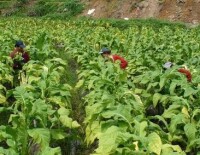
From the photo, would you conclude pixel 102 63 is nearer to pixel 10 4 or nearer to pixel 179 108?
pixel 179 108

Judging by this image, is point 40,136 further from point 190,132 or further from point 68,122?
point 190,132

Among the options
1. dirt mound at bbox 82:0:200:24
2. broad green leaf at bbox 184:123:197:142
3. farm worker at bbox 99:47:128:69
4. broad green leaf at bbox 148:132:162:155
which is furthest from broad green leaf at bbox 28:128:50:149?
dirt mound at bbox 82:0:200:24

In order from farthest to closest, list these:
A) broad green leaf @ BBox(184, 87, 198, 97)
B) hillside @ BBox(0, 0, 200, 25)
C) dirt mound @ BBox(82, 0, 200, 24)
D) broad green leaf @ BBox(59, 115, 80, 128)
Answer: hillside @ BBox(0, 0, 200, 25)
dirt mound @ BBox(82, 0, 200, 24)
broad green leaf @ BBox(184, 87, 198, 97)
broad green leaf @ BBox(59, 115, 80, 128)

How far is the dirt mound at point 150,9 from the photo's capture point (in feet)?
96.3

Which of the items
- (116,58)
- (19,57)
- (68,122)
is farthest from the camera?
(19,57)

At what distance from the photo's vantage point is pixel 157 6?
31188 mm

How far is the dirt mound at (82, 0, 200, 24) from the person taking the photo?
29.4 metres

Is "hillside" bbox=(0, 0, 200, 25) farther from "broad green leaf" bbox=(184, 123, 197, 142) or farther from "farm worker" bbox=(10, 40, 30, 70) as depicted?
"broad green leaf" bbox=(184, 123, 197, 142)

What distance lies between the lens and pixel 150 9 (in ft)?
103

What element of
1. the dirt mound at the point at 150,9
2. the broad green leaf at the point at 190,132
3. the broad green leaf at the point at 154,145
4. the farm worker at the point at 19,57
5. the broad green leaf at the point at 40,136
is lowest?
the broad green leaf at the point at 190,132

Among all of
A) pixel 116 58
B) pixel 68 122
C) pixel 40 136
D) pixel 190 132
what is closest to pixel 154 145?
pixel 190 132

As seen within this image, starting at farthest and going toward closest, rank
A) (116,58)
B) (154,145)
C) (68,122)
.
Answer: (116,58) < (68,122) < (154,145)

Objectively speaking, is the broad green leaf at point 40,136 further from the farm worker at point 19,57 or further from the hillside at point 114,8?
the hillside at point 114,8

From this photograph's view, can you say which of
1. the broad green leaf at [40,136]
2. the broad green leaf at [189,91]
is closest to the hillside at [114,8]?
the broad green leaf at [189,91]
